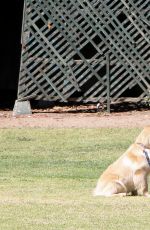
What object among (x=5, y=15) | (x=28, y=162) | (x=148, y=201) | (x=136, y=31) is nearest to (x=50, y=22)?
(x=136, y=31)

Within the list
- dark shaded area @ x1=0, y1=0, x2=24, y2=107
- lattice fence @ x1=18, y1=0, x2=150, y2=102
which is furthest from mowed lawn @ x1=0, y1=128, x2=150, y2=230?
dark shaded area @ x1=0, y1=0, x2=24, y2=107

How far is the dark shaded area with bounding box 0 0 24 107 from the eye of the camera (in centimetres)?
2264

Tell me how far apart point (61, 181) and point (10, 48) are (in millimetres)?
11436

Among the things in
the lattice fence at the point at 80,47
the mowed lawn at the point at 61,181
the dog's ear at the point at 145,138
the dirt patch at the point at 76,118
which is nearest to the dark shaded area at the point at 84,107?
the dirt patch at the point at 76,118

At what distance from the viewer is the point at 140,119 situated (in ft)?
58.0

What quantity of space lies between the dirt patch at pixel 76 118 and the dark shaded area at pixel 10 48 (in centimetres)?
348

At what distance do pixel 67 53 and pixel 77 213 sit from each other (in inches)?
397

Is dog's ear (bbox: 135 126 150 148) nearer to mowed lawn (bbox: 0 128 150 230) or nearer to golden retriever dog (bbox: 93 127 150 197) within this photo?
golden retriever dog (bbox: 93 127 150 197)

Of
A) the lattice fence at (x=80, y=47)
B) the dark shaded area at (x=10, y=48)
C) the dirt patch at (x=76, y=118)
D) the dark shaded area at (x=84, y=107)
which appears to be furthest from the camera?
the dark shaded area at (x=10, y=48)

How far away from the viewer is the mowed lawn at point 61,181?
8.56 m

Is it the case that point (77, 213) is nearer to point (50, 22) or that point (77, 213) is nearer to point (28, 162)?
point (28, 162)

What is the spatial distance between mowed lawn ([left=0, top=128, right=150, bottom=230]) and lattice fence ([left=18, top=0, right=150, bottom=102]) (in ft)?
7.84

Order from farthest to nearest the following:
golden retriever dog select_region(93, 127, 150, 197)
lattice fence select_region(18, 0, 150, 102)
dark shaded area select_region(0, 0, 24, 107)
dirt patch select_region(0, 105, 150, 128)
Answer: dark shaded area select_region(0, 0, 24, 107)
lattice fence select_region(18, 0, 150, 102)
dirt patch select_region(0, 105, 150, 128)
golden retriever dog select_region(93, 127, 150, 197)

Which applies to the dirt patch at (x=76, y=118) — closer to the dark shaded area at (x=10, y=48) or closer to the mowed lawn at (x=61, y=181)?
the mowed lawn at (x=61, y=181)
